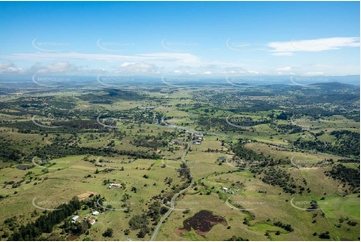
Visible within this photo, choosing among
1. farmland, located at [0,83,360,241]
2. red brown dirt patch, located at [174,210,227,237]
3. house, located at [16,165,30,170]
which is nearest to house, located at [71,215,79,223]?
farmland, located at [0,83,360,241]

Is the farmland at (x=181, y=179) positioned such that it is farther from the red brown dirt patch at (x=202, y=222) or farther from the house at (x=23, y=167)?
the house at (x=23, y=167)

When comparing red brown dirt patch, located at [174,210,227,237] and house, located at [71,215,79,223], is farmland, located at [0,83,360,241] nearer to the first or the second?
red brown dirt patch, located at [174,210,227,237]

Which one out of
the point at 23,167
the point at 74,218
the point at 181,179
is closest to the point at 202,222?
the point at 181,179

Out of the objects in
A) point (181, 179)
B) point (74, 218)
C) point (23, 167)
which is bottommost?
point (23, 167)

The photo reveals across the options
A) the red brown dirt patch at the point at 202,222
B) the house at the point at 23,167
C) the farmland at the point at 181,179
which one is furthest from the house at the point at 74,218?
the house at the point at 23,167

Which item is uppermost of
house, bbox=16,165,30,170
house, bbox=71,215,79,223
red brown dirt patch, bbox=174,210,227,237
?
house, bbox=71,215,79,223

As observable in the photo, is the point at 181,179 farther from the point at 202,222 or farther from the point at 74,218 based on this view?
the point at 74,218

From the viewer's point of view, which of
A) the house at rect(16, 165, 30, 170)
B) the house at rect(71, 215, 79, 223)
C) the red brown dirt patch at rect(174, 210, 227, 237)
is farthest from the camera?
the house at rect(16, 165, 30, 170)

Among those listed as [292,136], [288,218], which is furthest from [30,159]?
[292,136]

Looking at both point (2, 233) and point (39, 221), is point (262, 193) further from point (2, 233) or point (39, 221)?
point (2, 233)

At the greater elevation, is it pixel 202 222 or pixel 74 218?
pixel 74 218

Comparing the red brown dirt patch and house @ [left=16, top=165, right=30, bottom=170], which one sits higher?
the red brown dirt patch

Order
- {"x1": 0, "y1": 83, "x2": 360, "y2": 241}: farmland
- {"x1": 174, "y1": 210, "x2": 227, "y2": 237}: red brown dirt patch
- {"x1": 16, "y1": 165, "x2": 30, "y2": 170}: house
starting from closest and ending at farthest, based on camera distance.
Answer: {"x1": 174, "y1": 210, "x2": 227, "y2": 237}: red brown dirt patch < {"x1": 0, "y1": 83, "x2": 360, "y2": 241}: farmland < {"x1": 16, "y1": 165, "x2": 30, "y2": 170}: house
